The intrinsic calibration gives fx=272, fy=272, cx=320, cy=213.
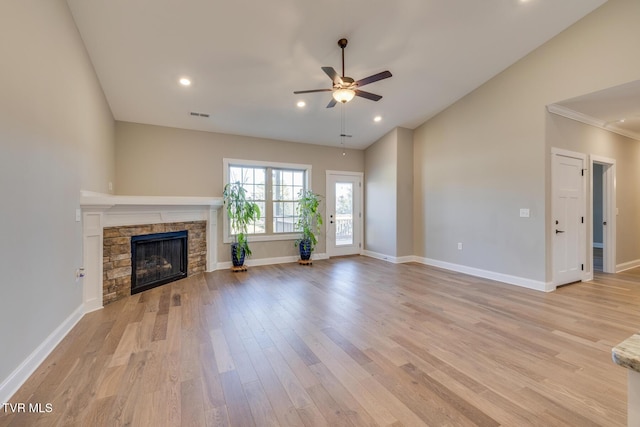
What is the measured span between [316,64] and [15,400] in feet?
14.4

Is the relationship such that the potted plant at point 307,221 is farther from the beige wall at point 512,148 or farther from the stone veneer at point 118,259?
the stone veneer at point 118,259

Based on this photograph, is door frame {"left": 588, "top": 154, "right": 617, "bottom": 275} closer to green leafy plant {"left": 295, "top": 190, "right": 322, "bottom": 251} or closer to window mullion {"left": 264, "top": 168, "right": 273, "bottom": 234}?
green leafy plant {"left": 295, "top": 190, "right": 322, "bottom": 251}

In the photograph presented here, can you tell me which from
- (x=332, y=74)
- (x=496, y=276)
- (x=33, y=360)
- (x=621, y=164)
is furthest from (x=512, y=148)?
(x=33, y=360)

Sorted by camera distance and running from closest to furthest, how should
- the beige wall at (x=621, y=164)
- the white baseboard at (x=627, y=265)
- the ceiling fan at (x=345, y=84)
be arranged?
the ceiling fan at (x=345, y=84)
the beige wall at (x=621, y=164)
the white baseboard at (x=627, y=265)

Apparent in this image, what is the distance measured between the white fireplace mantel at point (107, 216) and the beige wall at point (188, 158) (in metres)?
0.81

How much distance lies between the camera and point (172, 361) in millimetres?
2215

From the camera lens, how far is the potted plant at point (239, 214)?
544cm

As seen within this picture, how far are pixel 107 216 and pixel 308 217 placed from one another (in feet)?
12.2

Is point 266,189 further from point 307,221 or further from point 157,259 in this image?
point 157,259

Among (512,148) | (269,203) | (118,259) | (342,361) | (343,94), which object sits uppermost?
(343,94)

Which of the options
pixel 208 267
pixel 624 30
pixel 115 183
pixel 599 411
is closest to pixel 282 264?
pixel 208 267

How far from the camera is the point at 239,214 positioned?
17.8ft

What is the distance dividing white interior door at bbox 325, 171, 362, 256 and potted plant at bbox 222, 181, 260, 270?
2035 mm

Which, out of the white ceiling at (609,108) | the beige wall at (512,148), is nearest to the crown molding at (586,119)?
the white ceiling at (609,108)
